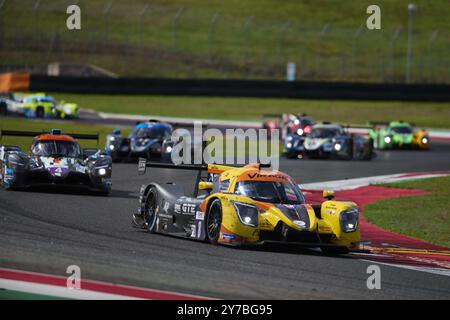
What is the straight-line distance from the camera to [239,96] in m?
51.1

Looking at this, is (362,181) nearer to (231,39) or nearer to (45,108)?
(45,108)

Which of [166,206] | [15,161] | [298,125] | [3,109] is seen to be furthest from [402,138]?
[166,206]

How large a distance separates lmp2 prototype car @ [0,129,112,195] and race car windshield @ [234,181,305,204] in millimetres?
6351

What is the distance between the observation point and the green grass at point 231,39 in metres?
58.3

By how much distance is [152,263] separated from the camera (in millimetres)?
11992

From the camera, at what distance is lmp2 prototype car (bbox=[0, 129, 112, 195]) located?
19.9 meters

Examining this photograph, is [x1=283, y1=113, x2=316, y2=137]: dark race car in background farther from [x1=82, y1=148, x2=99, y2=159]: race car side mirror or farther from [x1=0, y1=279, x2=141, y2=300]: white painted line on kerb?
[x1=0, y1=279, x2=141, y2=300]: white painted line on kerb

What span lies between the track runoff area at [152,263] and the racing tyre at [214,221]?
0.33 meters

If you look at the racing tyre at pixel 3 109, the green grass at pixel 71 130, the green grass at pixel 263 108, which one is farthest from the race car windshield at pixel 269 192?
the green grass at pixel 263 108

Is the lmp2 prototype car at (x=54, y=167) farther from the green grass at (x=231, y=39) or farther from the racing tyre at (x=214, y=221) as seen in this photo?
the green grass at (x=231, y=39)

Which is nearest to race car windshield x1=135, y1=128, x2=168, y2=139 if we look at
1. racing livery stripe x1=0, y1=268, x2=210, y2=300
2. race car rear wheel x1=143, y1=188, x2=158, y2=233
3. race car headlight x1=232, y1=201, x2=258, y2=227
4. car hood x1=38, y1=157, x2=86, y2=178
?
car hood x1=38, y1=157, x2=86, y2=178
